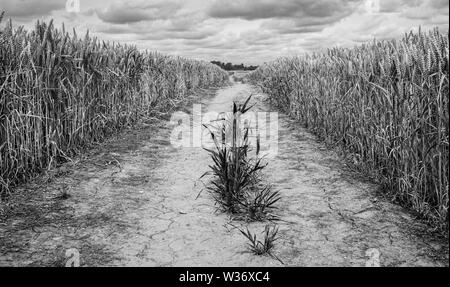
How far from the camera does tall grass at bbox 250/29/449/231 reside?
9.73 ft

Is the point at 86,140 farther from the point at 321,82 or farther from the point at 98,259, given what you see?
the point at 321,82

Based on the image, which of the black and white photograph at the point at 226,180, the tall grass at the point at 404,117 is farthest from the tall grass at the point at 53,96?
the tall grass at the point at 404,117

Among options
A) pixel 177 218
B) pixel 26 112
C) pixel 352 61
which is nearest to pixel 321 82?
pixel 352 61

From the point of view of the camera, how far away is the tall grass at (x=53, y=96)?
3.82 m

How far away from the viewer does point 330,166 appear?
16.0ft

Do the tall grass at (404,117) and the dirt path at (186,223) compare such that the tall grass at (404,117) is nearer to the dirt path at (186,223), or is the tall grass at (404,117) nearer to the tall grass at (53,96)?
the dirt path at (186,223)

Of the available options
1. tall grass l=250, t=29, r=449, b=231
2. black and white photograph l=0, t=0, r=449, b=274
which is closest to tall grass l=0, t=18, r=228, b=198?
black and white photograph l=0, t=0, r=449, b=274

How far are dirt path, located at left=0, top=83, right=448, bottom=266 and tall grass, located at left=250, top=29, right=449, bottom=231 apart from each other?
26 cm

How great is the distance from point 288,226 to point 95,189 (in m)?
2.12
